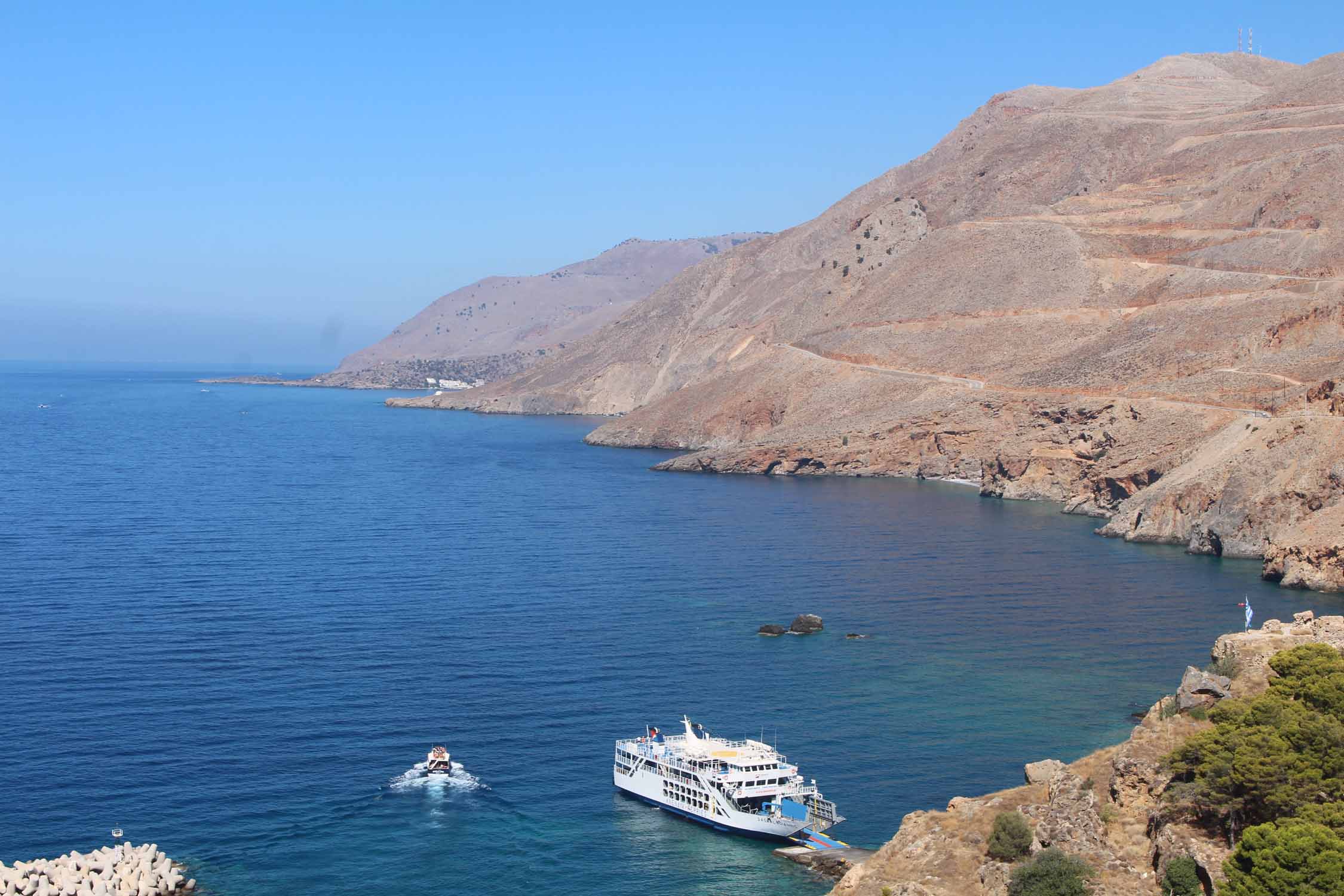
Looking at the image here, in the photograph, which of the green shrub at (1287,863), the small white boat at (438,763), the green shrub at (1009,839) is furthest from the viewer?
the small white boat at (438,763)

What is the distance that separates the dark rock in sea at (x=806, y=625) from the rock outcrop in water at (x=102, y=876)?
1470 inches

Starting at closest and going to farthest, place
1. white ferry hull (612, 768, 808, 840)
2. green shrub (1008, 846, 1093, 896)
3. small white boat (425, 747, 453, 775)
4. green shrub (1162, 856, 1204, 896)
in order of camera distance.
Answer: green shrub (1162, 856, 1204, 896) → green shrub (1008, 846, 1093, 896) → white ferry hull (612, 768, 808, 840) → small white boat (425, 747, 453, 775)

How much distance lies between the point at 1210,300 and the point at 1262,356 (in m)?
16.7

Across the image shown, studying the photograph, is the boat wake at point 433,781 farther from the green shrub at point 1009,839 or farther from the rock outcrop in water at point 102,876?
the green shrub at point 1009,839

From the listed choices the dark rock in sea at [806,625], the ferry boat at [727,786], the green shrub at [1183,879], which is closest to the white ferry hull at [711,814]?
the ferry boat at [727,786]

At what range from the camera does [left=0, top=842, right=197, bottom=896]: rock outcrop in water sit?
4184 cm

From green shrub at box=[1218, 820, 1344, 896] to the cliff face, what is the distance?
3.97 ft

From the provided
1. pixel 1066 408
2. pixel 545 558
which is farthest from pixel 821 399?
pixel 545 558

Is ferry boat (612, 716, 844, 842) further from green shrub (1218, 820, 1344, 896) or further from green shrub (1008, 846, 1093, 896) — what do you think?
green shrub (1218, 820, 1344, 896)

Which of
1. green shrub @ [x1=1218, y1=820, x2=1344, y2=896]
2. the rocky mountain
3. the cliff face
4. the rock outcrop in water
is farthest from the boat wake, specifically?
the rocky mountain

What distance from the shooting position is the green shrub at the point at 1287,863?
2945 cm

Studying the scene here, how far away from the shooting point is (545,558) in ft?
315

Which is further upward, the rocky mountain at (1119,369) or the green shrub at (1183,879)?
the rocky mountain at (1119,369)

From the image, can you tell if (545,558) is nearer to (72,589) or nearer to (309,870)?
(72,589)
